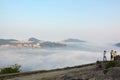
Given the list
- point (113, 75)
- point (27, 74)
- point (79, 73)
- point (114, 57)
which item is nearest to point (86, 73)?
point (79, 73)

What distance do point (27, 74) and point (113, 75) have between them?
25.3m

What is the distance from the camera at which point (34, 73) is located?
255 feet

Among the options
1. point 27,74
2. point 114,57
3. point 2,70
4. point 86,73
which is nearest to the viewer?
point 86,73

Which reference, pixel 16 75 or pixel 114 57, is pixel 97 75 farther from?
pixel 16 75

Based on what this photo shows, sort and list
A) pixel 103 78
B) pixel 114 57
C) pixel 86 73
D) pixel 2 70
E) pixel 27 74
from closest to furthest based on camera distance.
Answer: pixel 103 78 → pixel 86 73 → pixel 114 57 → pixel 27 74 → pixel 2 70

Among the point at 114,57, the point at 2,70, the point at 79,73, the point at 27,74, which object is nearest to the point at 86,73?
the point at 79,73

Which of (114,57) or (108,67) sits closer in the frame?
(108,67)

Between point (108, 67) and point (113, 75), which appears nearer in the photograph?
point (113, 75)

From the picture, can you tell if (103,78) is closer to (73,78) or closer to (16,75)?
(73,78)

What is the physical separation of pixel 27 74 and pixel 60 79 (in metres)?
17.6

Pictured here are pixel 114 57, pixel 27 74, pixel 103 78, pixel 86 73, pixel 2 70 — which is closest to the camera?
pixel 103 78

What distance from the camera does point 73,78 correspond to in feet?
193

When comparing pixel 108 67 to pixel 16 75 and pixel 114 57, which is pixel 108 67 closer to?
pixel 114 57

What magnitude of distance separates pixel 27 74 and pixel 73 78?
65.5 feet
